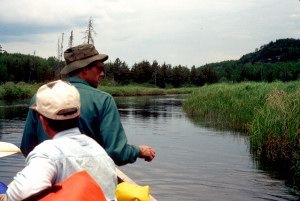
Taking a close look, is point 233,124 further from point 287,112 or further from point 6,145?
point 6,145

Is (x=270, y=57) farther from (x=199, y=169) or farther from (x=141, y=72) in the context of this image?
(x=199, y=169)

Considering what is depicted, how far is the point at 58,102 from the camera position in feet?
5.55

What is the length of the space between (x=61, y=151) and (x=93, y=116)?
2.38ft

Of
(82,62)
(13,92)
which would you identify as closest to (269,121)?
(82,62)

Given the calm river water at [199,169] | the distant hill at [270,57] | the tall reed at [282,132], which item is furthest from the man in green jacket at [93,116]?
the distant hill at [270,57]

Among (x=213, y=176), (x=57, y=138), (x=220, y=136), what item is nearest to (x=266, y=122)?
(x=213, y=176)

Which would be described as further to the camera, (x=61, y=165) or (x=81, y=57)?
(x=81, y=57)

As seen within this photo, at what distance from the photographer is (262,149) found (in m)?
9.92

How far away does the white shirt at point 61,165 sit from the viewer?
1.48 metres

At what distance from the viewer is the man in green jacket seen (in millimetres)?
2307

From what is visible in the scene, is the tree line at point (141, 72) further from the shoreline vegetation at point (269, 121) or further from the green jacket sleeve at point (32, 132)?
the green jacket sleeve at point (32, 132)

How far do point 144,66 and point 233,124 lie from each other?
77849 mm

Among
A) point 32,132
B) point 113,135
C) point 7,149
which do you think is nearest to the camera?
point 113,135

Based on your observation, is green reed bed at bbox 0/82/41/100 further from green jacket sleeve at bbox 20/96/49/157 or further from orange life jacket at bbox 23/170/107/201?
orange life jacket at bbox 23/170/107/201
